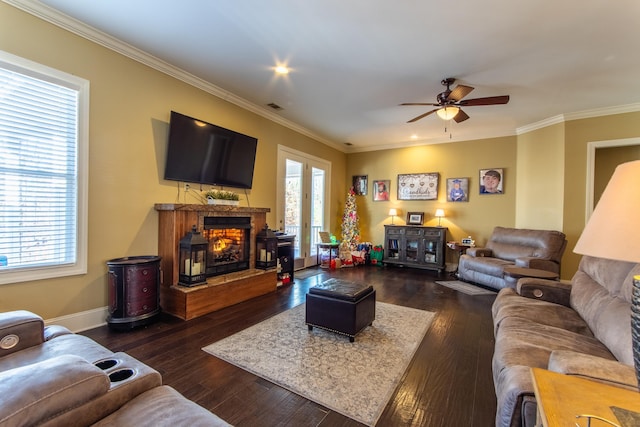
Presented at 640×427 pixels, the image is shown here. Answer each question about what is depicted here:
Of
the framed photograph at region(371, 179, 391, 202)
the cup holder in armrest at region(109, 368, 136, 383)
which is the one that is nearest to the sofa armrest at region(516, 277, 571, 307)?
the cup holder in armrest at region(109, 368, 136, 383)

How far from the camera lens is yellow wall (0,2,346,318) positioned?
8.45ft

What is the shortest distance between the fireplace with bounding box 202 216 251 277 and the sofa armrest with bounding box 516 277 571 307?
3.51 meters

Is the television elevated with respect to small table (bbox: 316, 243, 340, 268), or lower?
elevated

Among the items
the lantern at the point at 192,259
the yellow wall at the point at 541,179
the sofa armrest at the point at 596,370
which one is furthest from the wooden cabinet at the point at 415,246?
the sofa armrest at the point at 596,370

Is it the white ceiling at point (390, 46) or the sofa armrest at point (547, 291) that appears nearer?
the white ceiling at point (390, 46)

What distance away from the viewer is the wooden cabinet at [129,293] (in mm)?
2889

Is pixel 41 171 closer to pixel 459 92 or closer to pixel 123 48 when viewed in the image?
pixel 123 48

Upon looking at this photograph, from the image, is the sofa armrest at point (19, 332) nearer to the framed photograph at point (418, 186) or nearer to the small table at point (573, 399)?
the small table at point (573, 399)

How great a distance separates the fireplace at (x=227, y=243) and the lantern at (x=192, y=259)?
11.8 inches

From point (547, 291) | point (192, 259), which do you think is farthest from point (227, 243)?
point (547, 291)

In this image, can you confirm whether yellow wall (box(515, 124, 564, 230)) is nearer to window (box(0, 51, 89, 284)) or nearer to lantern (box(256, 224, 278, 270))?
lantern (box(256, 224, 278, 270))

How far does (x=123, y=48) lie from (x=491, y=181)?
6.73 metres

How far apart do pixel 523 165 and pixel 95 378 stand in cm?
701

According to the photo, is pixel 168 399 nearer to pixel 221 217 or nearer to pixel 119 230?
pixel 119 230
